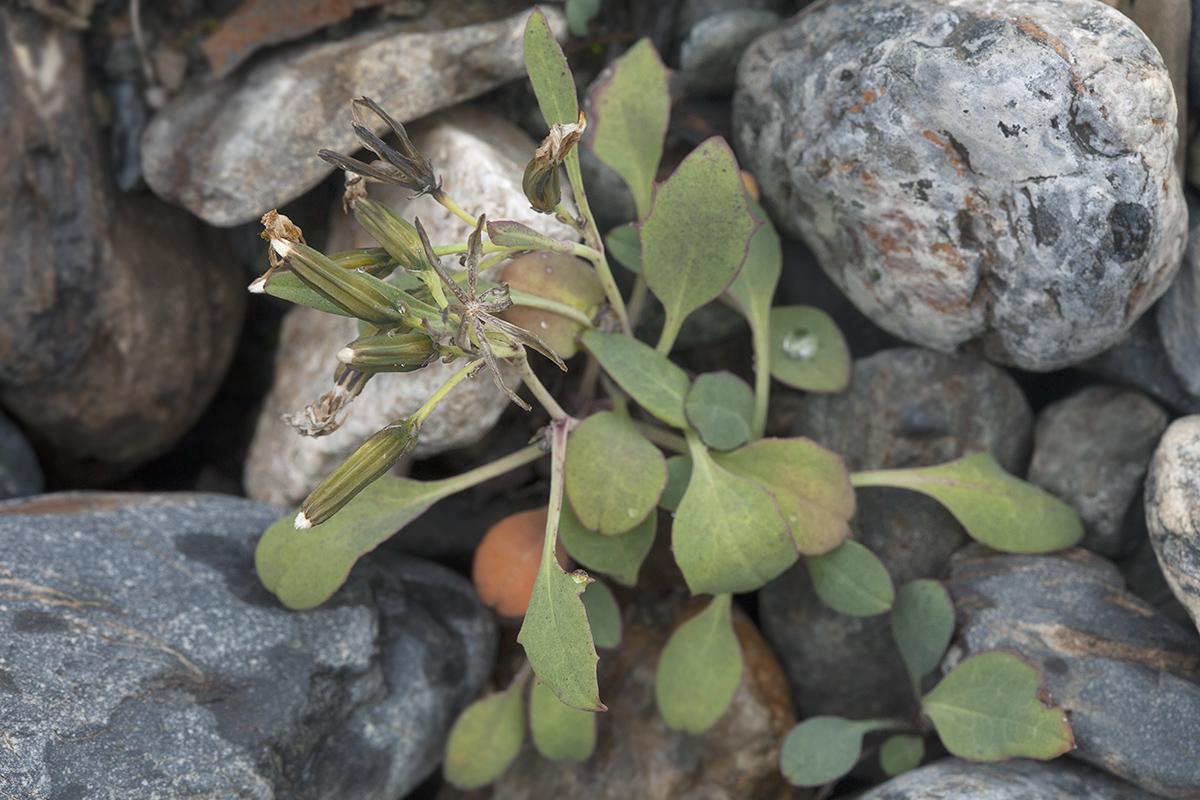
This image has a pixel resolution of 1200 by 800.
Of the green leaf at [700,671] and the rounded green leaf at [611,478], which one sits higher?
the rounded green leaf at [611,478]

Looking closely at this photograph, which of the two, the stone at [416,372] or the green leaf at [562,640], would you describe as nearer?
the green leaf at [562,640]

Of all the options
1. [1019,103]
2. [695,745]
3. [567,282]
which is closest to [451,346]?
[567,282]

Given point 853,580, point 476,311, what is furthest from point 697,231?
point 853,580

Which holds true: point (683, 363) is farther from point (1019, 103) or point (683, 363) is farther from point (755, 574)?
point (1019, 103)

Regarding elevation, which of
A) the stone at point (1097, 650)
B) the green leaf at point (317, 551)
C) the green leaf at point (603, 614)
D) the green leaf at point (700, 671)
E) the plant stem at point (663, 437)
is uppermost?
the green leaf at point (317, 551)

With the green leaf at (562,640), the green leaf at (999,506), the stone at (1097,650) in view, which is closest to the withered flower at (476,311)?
the green leaf at (562,640)

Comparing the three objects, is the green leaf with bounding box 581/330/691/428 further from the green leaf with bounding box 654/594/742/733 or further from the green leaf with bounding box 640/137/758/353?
the green leaf with bounding box 654/594/742/733

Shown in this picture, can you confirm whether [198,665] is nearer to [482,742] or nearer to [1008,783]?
[482,742]

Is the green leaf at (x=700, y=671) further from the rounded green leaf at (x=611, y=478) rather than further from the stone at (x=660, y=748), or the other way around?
the rounded green leaf at (x=611, y=478)
